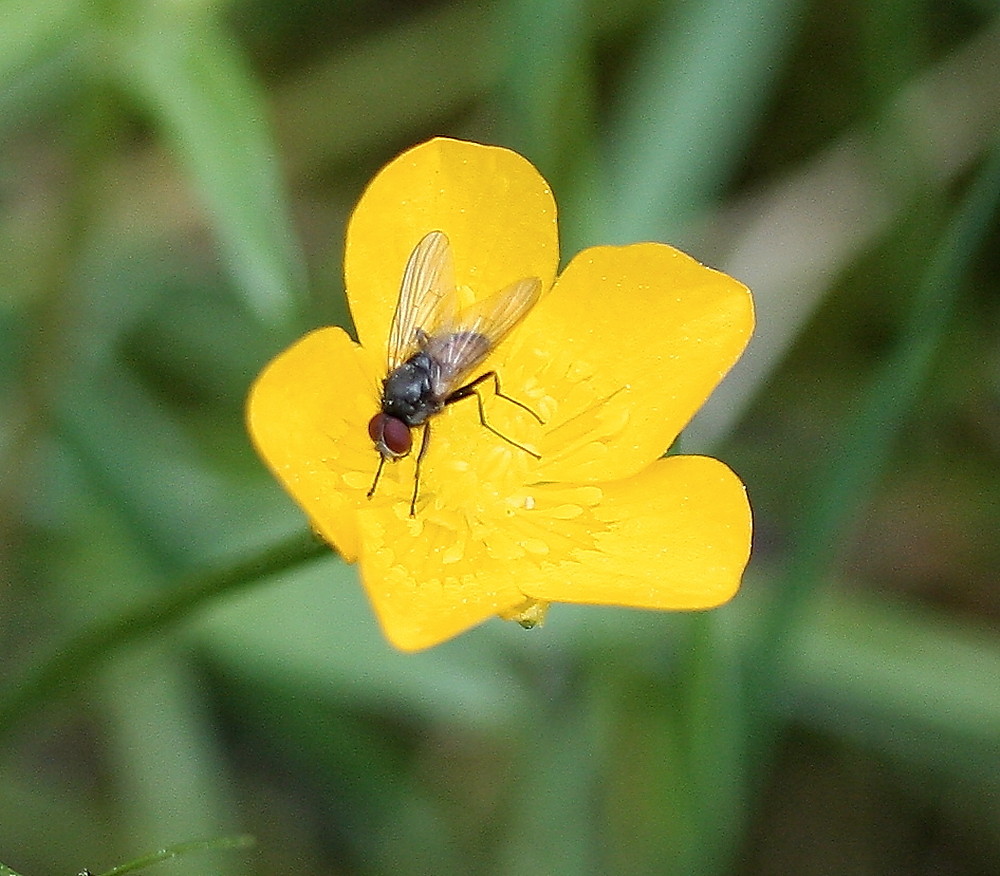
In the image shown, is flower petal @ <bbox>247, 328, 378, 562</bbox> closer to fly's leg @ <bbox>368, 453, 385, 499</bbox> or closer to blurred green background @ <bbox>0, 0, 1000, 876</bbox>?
fly's leg @ <bbox>368, 453, 385, 499</bbox>

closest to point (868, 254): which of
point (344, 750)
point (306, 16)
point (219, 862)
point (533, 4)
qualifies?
point (533, 4)

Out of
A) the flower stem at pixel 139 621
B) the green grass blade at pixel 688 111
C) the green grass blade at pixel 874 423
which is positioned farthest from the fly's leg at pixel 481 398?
the green grass blade at pixel 688 111

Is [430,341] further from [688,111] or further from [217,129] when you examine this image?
[688,111]

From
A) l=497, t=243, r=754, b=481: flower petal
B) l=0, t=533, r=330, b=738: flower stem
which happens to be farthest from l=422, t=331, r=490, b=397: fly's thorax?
l=0, t=533, r=330, b=738: flower stem

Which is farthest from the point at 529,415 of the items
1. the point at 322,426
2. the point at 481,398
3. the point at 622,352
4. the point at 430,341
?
the point at 322,426

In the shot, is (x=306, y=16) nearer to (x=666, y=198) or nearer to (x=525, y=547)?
(x=666, y=198)
